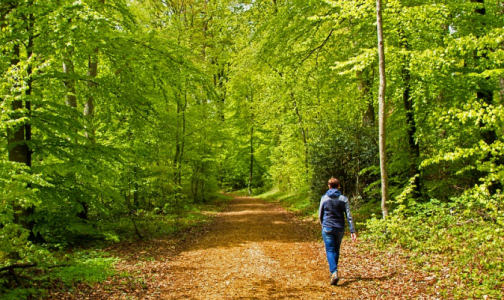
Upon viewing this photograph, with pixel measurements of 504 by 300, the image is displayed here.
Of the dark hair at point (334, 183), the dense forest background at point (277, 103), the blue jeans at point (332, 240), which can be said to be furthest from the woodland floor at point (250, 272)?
the dark hair at point (334, 183)

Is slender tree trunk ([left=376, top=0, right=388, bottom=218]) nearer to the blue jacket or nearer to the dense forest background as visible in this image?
the dense forest background

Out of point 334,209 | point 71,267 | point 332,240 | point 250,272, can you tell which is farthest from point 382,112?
point 71,267

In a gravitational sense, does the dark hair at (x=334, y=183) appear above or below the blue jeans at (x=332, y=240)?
above

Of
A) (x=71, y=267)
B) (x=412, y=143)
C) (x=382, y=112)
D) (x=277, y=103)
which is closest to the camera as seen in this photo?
(x=71, y=267)

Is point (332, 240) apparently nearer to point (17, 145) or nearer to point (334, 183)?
point (334, 183)

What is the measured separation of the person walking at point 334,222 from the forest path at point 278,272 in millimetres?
515

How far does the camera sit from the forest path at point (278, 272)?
5.37 metres

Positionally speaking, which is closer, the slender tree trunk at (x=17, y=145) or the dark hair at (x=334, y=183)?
the dark hair at (x=334, y=183)

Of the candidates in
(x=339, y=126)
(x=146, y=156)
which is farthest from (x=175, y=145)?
(x=339, y=126)

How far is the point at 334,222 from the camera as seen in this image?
5.91 meters

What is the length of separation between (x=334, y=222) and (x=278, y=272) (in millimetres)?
1718

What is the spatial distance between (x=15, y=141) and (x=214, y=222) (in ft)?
28.1

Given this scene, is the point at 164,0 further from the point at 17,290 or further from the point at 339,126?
the point at 17,290

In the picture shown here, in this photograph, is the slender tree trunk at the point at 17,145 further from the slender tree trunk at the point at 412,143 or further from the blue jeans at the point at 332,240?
the slender tree trunk at the point at 412,143
